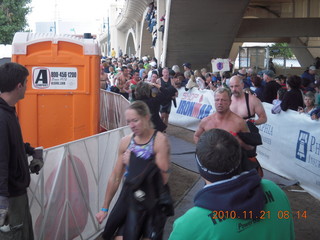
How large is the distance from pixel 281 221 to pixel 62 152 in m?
2.98

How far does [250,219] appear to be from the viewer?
76.1 inches

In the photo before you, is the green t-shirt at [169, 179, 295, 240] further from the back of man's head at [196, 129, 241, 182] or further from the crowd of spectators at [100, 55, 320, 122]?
the crowd of spectators at [100, 55, 320, 122]

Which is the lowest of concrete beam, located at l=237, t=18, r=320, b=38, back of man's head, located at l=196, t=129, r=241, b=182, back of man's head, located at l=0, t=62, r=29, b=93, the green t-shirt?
the green t-shirt

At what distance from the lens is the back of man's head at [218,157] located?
2002 mm

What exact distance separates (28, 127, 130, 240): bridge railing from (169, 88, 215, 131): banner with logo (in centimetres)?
690

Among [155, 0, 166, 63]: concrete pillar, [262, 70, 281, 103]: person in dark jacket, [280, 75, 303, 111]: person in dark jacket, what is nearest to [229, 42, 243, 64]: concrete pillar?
[155, 0, 166, 63]: concrete pillar

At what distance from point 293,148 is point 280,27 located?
71.1 feet

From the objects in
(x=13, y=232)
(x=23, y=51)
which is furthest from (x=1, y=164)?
(x=23, y=51)

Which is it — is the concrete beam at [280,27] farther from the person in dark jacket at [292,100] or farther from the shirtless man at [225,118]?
the shirtless man at [225,118]

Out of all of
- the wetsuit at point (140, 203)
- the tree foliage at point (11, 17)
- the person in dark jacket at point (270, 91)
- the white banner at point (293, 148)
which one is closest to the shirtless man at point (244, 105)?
the white banner at point (293, 148)

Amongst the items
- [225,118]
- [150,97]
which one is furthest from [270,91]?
[225,118]

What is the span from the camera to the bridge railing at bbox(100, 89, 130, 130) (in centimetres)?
1060

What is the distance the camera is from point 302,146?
7.36 meters

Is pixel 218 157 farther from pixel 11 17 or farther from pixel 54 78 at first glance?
pixel 11 17
